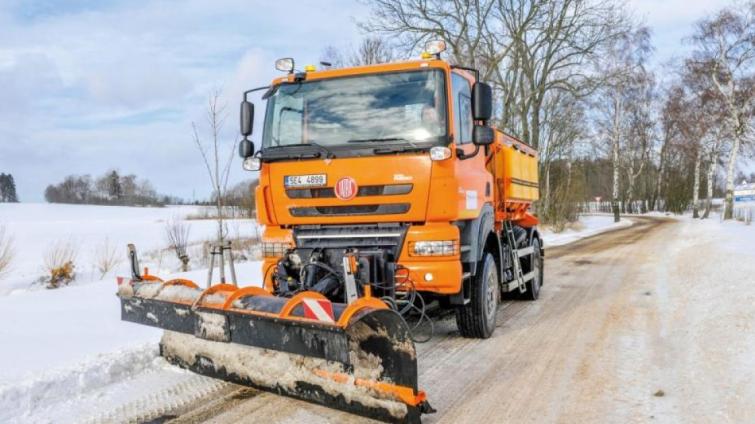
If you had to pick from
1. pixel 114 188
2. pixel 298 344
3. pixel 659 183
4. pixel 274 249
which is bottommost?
pixel 298 344

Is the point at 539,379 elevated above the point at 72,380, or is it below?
below

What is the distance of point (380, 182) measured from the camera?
479 cm

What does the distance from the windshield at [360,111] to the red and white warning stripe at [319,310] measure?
1858mm

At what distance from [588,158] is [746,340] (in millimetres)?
35836

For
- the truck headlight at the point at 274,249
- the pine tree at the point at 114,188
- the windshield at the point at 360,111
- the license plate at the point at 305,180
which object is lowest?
the truck headlight at the point at 274,249

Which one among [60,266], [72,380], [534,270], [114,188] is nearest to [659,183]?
[534,270]

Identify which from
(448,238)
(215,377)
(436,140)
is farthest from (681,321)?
(215,377)

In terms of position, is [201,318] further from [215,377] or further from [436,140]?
[436,140]

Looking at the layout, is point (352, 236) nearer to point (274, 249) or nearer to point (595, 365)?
point (274, 249)

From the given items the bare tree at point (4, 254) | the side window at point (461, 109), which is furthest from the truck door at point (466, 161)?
the bare tree at point (4, 254)

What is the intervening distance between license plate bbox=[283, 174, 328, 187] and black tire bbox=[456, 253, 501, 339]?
183 centimetres

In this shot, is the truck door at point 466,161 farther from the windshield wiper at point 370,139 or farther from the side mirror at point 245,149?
the side mirror at point 245,149

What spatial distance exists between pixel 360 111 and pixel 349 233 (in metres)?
1.13

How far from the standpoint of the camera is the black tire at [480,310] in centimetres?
544
